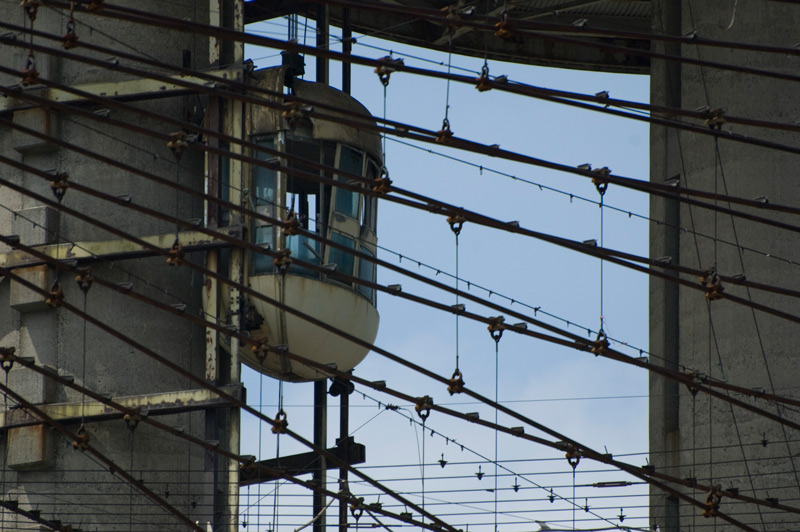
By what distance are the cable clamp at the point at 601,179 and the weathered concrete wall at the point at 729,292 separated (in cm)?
1164

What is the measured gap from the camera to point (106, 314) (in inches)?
1369

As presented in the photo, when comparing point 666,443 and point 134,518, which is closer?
point 134,518

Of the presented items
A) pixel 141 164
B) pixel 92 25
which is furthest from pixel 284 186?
pixel 92 25

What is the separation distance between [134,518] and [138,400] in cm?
230

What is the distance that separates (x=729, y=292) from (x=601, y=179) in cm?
1459

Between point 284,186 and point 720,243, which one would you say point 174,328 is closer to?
point 284,186

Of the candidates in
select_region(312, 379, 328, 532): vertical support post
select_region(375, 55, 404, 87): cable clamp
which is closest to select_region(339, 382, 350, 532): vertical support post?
select_region(312, 379, 328, 532): vertical support post

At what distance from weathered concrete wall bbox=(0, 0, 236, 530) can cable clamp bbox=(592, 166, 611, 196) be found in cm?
1158

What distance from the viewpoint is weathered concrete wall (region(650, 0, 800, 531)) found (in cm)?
3631

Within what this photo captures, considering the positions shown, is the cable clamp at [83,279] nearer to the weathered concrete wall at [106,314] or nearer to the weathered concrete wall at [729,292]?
the weathered concrete wall at [106,314]

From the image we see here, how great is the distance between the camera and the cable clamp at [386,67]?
2356 centimetres

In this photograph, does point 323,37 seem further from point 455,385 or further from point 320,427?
point 455,385

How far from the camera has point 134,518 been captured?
33.7 meters

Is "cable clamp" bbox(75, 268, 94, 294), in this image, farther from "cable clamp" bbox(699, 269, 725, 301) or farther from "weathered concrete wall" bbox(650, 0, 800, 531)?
"weathered concrete wall" bbox(650, 0, 800, 531)
